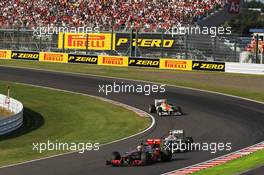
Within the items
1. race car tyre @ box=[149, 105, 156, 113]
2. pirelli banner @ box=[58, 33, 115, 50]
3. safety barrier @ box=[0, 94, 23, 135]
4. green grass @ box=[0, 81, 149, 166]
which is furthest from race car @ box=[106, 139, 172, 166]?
pirelli banner @ box=[58, 33, 115, 50]

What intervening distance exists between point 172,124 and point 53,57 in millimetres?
26209

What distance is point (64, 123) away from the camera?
2877 cm

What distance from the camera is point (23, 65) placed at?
4938 centimetres

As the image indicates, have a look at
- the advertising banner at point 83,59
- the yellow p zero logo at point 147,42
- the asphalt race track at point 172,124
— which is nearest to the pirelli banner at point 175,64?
the yellow p zero logo at point 147,42

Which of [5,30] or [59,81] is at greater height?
[5,30]

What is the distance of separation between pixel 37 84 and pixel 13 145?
16.3 meters

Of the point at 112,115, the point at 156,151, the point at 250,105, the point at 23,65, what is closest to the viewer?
the point at 156,151

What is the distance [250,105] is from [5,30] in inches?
1195

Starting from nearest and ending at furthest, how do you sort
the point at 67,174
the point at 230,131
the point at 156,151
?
the point at 67,174 < the point at 156,151 < the point at 230,131

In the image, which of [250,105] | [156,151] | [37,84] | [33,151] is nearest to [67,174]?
[156,151]

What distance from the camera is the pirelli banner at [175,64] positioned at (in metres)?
46.1

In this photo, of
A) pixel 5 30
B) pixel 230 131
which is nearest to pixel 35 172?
pixel 230 131

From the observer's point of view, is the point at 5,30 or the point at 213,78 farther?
the point at 5,30

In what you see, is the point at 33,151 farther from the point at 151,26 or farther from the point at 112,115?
the point at 151,26
